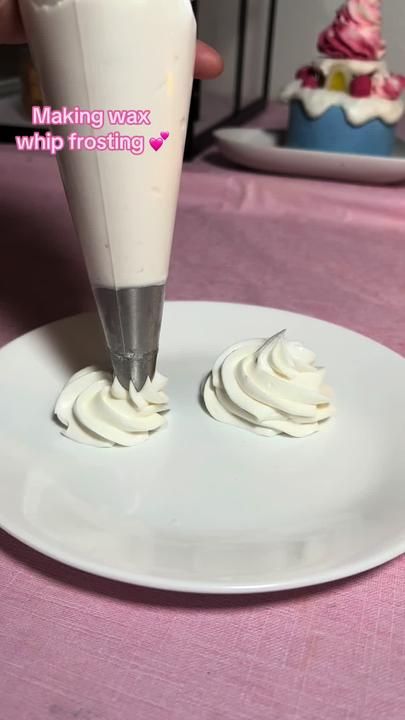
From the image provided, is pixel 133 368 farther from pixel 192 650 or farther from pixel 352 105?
pixel 352 105

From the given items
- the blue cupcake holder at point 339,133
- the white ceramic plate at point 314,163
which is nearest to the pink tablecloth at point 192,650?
the white ceramic plate at point 314,163

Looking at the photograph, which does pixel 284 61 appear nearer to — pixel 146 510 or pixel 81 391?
pixel 81 391

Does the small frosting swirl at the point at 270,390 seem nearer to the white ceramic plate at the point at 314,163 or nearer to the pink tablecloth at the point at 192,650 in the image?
the pink tablecloth at the point at 192,650

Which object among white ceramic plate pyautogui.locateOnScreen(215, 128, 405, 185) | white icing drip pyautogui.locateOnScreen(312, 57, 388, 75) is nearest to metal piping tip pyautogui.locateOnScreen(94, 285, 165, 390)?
white ceramic plate pyautogui.locateOnScreen(215, 128, 405, 185)

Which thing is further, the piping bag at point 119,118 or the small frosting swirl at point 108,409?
the small frosting swirl at point 108,409

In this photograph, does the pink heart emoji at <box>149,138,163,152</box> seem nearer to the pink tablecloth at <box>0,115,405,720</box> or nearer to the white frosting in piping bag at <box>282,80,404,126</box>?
the pink tablecloth at <box>0,115,405,720</box>

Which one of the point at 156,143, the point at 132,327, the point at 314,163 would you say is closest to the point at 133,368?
the point at 132,327

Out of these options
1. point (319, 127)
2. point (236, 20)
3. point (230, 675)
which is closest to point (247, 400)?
point (230, 675)
